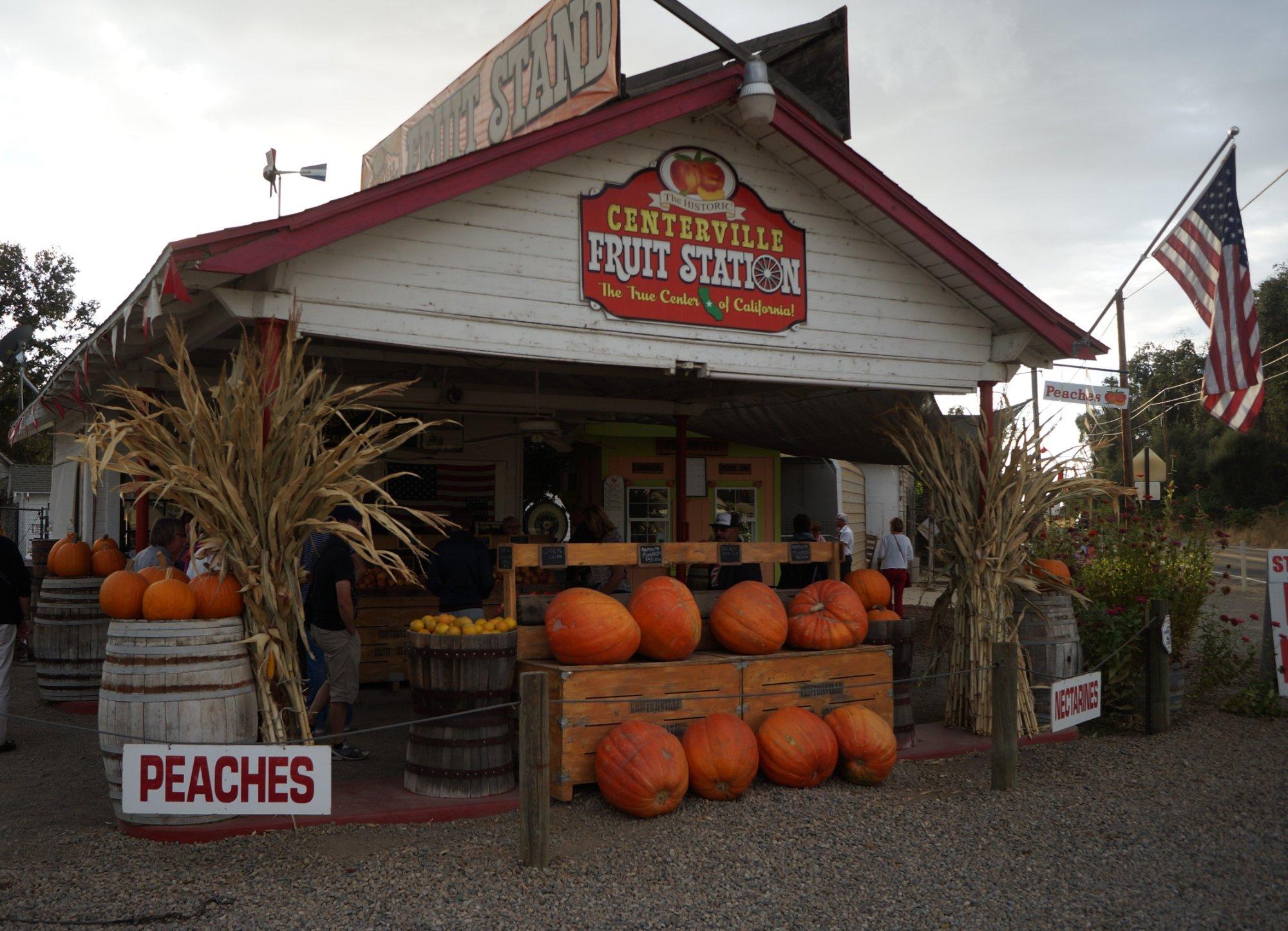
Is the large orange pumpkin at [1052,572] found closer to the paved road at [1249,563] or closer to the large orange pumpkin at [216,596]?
the large orange pumpkin at [216,596]

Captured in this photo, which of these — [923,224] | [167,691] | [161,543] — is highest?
[923,224]

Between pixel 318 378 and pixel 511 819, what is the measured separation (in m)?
2.53

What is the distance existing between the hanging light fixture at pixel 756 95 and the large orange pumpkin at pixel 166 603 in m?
4.68

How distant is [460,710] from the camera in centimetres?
537

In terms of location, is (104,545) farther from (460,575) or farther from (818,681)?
(818,681)

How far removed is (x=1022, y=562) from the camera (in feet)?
25.2

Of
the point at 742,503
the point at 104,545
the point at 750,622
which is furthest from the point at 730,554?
the point at 742,503

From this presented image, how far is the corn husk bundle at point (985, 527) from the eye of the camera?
7.45 metres

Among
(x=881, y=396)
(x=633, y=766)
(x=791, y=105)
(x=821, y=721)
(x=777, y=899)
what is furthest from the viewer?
(x=881, y=396)

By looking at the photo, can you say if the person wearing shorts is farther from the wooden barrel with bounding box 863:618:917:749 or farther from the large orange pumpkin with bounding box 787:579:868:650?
the wooden barrel with bounding box 863:618:917:749

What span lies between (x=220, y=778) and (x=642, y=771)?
80.6 inches

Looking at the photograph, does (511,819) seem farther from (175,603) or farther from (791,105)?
(791,105)

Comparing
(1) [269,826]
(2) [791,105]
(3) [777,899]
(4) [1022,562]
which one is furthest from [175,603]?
(4) [1022,562]

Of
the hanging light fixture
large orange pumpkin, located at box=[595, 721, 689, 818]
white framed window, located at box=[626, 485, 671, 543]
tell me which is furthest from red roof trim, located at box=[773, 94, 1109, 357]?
white framed window, located at box=[626, 485, 671, 543]
